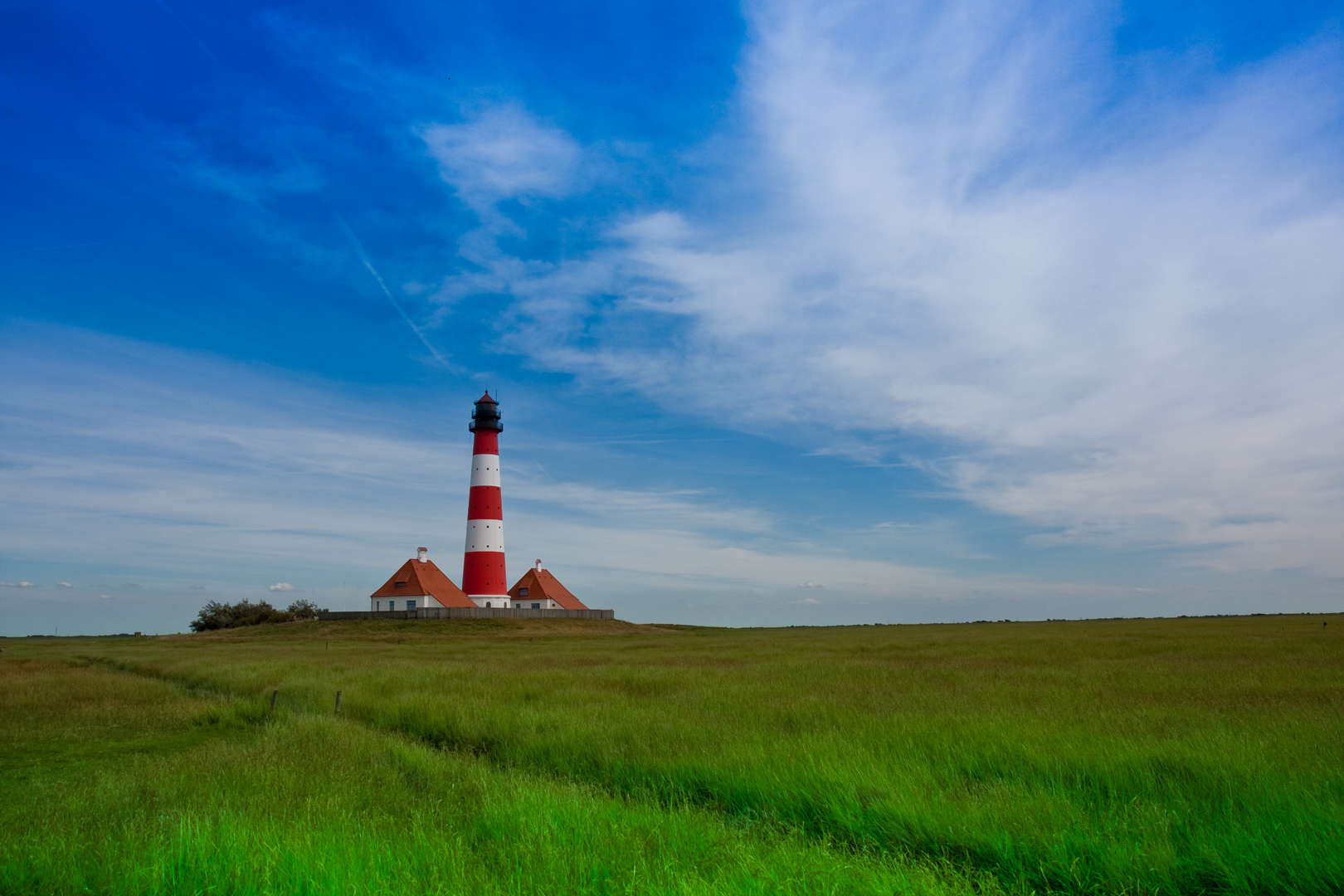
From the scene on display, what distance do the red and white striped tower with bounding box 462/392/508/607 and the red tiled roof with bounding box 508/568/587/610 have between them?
757 centimetres

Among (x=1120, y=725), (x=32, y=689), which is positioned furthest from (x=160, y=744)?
(x=1120, y=725)

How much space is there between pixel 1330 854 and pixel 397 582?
64.0 metres

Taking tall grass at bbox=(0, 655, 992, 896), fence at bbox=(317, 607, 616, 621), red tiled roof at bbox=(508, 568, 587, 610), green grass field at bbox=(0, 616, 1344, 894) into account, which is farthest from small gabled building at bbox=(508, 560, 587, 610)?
tall grass at bbox=(0, 655, 992, 896)

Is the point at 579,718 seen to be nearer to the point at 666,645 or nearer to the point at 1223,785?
the point at 1223,785

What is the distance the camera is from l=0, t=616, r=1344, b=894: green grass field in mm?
5613

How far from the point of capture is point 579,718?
13133 mm

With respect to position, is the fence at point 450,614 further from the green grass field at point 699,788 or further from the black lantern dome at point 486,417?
the green grass field at point 699,788

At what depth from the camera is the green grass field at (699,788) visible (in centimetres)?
561

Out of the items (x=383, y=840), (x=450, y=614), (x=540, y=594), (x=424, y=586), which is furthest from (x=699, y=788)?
(x=540, y=594)

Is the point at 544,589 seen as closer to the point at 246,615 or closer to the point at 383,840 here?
the point at 246,615

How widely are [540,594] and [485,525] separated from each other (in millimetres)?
11915

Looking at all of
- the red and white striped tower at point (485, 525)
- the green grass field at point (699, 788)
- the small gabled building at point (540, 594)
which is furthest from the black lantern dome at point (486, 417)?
the green grass field at point (699, 788)

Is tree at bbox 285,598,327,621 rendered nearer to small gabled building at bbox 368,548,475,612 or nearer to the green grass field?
small gabled building at bbox 368,548,475,612

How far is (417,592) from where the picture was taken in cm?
6091
